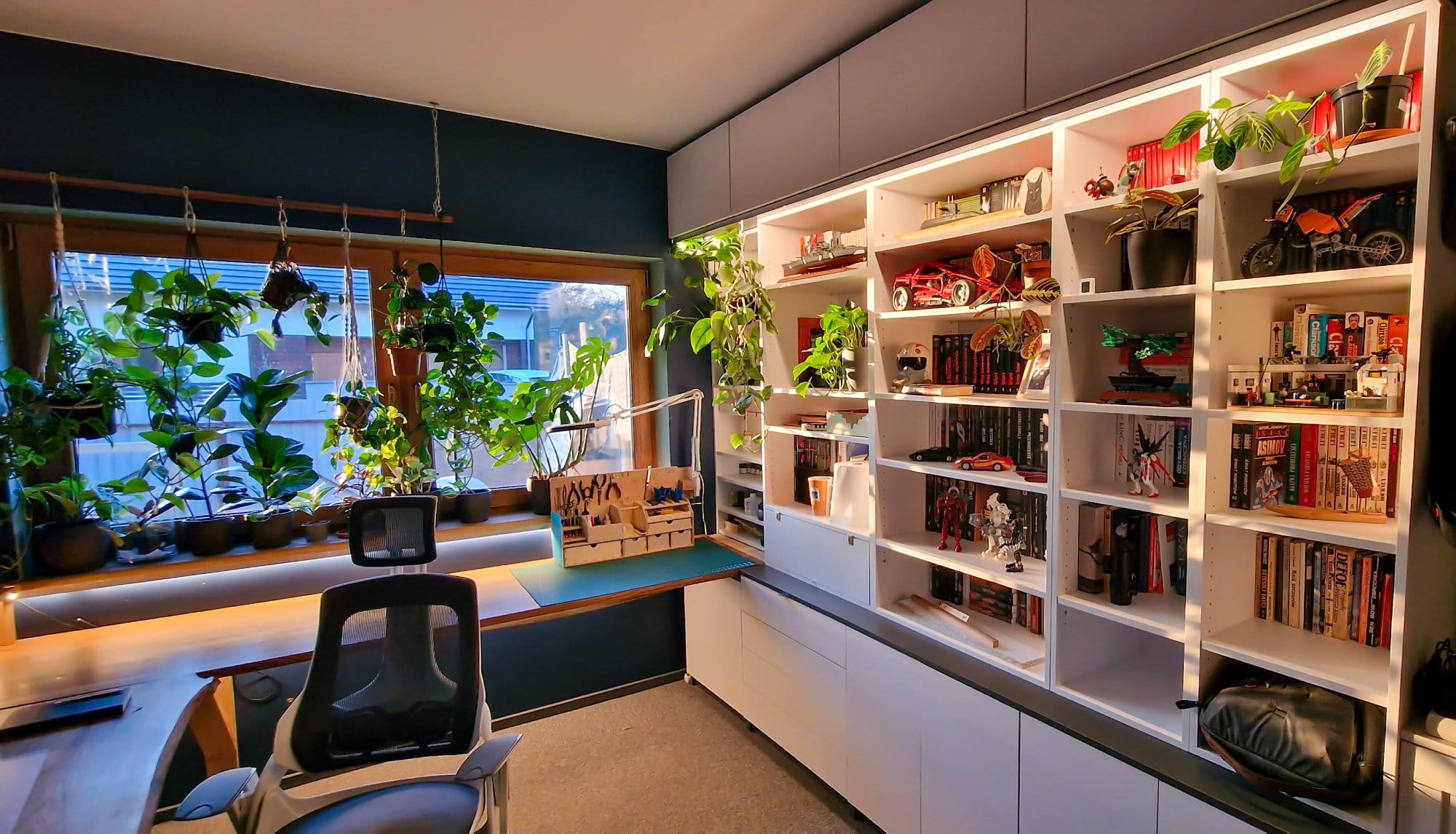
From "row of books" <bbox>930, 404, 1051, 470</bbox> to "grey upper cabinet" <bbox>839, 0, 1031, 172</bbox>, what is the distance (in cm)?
83

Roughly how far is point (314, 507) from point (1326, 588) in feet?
10.4

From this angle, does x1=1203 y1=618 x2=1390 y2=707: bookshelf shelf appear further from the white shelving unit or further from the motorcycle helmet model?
the motorcycle helmet model

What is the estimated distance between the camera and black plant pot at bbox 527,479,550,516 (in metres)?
3.19

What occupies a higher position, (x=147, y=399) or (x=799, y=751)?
(x=147, y=399)

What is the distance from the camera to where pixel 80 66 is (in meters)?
2.23

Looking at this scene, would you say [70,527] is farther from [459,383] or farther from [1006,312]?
[1006,312]

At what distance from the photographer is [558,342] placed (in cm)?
334

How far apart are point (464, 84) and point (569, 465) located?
158 cm

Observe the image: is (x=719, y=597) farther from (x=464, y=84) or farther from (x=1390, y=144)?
(x=1390, y=144)

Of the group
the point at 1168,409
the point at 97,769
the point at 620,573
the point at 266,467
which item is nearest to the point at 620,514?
the point at 620,573

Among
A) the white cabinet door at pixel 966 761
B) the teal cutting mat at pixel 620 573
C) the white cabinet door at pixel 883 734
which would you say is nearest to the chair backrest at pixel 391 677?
the teal cutting mat at pixel 620 573

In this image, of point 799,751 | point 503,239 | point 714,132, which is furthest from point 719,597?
point 714,132

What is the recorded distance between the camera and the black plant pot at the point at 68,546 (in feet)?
7.61

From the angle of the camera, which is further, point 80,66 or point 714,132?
point 714,132
